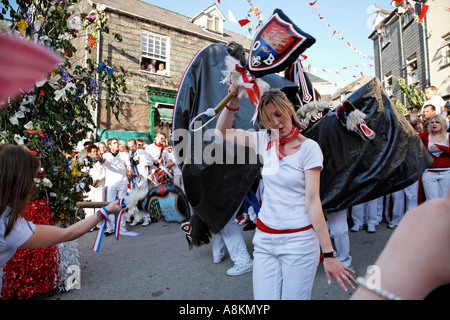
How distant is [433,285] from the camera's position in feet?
2.13

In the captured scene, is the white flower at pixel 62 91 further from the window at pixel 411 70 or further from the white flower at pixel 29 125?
the window at pixel 411 70

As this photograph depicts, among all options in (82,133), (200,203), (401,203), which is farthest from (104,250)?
(401,203)

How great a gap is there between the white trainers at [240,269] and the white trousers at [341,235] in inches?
46.4

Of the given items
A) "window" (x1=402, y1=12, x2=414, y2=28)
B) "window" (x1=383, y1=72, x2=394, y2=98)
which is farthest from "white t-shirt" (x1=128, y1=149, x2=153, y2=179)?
"window" (x1=383, y1=72, x2=394, y2=98)

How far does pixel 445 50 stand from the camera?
13000 mm

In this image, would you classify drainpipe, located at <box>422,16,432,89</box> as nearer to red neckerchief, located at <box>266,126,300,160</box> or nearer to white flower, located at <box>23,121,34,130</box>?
red neckerchief, located at <box>266,126,300,160</box>

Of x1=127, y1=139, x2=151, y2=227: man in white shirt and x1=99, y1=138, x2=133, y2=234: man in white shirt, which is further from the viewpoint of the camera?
x1=127, y1=139, x2=151, y2=227: man in white shirt

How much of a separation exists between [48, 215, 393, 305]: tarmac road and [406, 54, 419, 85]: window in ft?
44.0

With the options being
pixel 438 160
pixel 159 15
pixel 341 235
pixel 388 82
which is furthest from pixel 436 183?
pixel 388 82

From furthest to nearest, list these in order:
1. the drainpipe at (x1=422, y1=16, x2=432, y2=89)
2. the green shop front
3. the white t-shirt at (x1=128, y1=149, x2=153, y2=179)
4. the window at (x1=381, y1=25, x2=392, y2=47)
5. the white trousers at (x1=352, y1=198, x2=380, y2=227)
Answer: the window at (x1=381, y1=25, x2=392, y2=47), the green shop front, the drainpipe at (x1=422, y1=16, x2=432, y2=89), the white t-shirt at (x1=128, y1=149, x2=153, y2=179), the white trousers at (x1=352, y1=198, x2=380, y2=227)

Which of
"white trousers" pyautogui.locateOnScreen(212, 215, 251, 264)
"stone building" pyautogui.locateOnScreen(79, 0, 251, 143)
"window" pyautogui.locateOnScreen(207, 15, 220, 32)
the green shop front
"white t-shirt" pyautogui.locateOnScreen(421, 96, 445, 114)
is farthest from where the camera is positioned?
"window" pyautogui.locateOnScreen(207, 15, 220, 32)

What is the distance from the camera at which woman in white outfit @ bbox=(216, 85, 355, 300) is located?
5.80 feet

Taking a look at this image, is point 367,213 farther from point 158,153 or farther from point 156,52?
point 156,52
